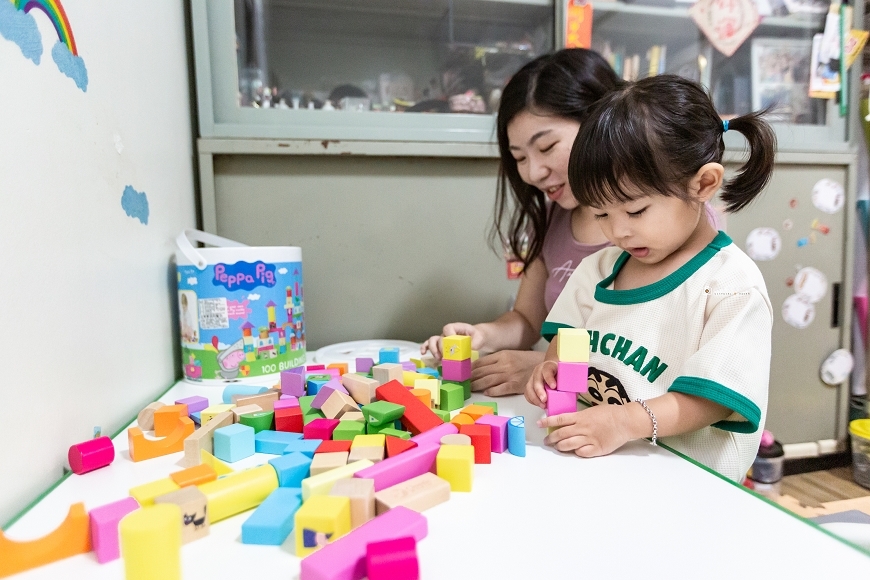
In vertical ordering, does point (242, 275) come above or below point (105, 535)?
above

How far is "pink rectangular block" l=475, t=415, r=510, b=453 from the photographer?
53 centimetres

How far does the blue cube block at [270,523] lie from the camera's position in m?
0.37

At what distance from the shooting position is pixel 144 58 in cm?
78

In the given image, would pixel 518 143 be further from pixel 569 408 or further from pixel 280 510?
Result: pixel 280 510

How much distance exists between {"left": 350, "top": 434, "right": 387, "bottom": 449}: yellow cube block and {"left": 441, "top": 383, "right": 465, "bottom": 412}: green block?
17cm

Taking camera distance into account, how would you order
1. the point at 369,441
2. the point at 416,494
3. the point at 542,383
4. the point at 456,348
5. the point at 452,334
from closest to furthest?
the point at 416,494, the point at 369,441, the point at 542,383, the point at 456,348, the point at 452,334

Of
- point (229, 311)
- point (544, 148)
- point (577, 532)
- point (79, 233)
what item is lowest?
point (577, 532)

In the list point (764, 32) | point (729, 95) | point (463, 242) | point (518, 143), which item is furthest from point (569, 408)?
point (764, 32)

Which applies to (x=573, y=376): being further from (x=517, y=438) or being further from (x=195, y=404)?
(x=195, y=404)

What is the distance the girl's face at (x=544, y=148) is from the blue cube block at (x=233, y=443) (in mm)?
617

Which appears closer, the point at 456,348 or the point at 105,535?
the point at 105,535

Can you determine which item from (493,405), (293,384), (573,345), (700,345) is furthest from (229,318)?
(700,345)

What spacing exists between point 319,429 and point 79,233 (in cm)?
32

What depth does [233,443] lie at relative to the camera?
52 centimetres
